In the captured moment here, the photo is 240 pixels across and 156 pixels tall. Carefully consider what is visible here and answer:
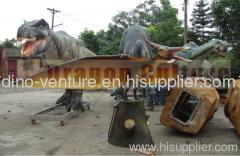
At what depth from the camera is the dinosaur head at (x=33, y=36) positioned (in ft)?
13.1

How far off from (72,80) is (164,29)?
53.6ft

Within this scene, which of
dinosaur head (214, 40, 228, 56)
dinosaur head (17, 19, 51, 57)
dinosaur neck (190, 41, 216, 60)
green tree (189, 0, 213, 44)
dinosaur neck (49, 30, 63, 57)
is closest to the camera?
dinosaur head (17, 19, 51, 57)

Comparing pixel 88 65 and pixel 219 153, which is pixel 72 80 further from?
pixel 219 153

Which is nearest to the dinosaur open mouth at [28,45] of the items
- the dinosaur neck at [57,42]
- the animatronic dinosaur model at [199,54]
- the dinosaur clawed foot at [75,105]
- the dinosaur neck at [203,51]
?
the dinosaur neck at [57,42]

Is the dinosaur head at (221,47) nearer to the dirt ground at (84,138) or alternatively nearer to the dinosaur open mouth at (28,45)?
the dirt ground at (84,138)

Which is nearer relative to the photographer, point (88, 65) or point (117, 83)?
point (88, 65)

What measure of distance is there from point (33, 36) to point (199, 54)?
4.12 metres

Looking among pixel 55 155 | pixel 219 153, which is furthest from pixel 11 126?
pixel 219 153

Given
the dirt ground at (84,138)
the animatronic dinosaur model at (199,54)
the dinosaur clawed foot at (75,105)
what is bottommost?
the dirt ground at (84,138)

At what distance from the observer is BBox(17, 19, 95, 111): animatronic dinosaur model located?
404 cm

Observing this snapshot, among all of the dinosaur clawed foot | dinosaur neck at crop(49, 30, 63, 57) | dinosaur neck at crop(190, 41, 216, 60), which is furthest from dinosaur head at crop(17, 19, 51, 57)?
dinosaur neck at crop(190, 41, 216, 60)

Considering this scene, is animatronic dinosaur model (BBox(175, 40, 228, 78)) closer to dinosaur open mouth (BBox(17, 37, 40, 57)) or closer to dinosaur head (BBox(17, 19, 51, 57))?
dinosaur head (BBox(17, 19, 51, 57))

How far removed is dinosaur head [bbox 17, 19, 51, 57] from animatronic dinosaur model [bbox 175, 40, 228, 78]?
3.50 metres

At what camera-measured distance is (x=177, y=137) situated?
11.8 feet
